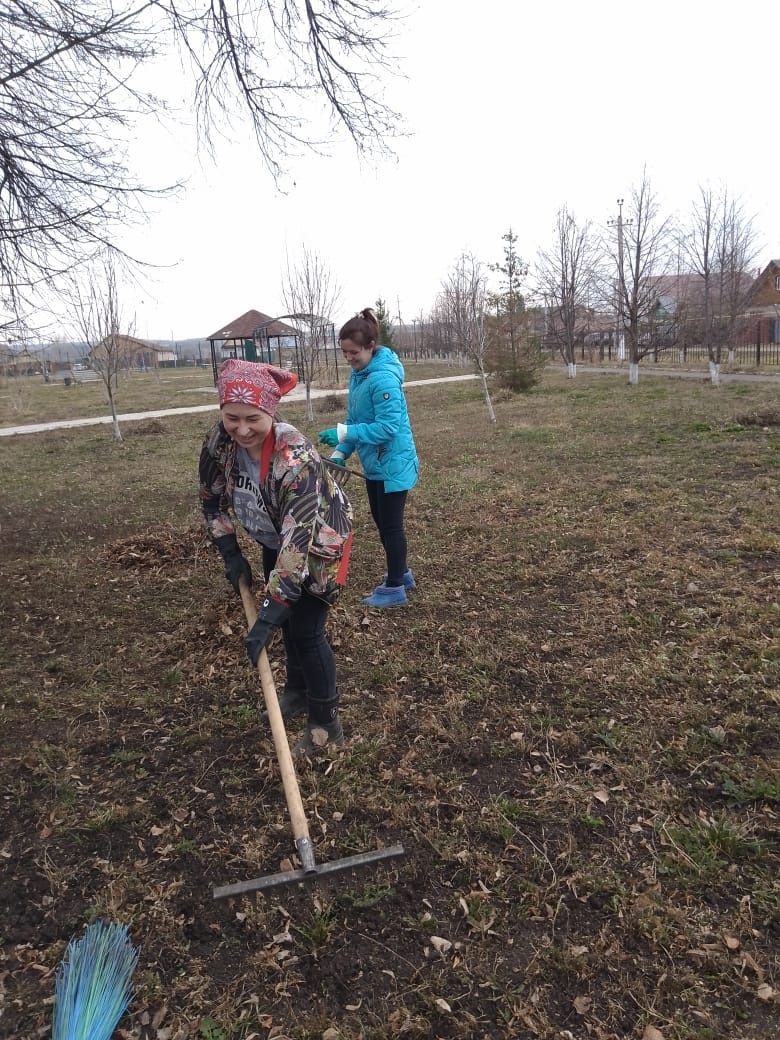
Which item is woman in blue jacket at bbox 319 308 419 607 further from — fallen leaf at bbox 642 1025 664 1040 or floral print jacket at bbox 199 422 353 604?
fallen leaf at bbox 642 1025 664 1040

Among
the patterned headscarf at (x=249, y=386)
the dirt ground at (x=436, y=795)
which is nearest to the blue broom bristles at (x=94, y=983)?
the dirt ground at (x=436, y=795)

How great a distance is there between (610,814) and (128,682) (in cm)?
254

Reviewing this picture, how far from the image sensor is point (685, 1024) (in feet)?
5.56

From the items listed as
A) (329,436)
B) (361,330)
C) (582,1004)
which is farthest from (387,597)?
(582,1004)

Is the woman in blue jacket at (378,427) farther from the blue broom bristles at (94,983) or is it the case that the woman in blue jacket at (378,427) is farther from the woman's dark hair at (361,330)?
the blue broom bristles at (94,983)

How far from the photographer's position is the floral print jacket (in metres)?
2.30

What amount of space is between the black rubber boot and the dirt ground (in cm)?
13

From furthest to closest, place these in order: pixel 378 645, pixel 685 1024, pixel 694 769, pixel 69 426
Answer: pixel 69 426, pixel 378 645, pixel 694 769, pixel 685 1024

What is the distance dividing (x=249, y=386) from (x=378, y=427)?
1508 millimetres

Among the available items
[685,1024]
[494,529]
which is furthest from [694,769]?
[494,529]

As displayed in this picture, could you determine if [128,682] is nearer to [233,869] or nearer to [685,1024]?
[233,869]

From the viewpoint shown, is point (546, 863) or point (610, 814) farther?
point (610, 814)

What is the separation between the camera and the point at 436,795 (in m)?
2.58

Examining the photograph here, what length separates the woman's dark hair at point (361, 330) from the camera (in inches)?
141
